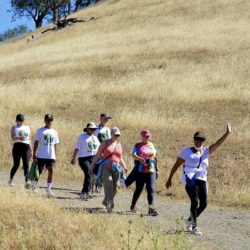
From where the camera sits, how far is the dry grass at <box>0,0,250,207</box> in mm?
16125

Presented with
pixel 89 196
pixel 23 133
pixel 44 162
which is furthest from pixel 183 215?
pixel 23 133

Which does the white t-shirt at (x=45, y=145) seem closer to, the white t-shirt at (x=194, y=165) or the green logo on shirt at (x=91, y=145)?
the green logo on shirt at (x=91, y=145)

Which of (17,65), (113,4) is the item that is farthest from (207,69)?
(113,4)

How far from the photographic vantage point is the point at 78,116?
2161 cm

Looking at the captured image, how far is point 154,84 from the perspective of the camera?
25500 millimetres

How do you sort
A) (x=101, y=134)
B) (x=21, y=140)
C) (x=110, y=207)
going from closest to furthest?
(x=110, y=207) < (x=101, y=134) < (x=21, y=140)

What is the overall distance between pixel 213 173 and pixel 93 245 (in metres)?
6.71

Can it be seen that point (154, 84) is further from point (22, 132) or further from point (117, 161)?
point (117, 161)

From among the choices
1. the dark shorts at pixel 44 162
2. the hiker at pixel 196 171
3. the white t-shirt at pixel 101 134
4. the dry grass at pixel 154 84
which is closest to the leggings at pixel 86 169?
the dark shorts at pixel 44 162

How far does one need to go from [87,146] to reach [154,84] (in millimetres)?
13925

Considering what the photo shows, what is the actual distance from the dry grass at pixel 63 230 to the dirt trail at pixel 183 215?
0.60 metres

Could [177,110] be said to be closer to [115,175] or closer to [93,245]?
[115,175]

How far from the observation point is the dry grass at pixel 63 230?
768cm

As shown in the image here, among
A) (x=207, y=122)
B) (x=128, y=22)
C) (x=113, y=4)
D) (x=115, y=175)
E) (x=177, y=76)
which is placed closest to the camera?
(x=115, y=175)
